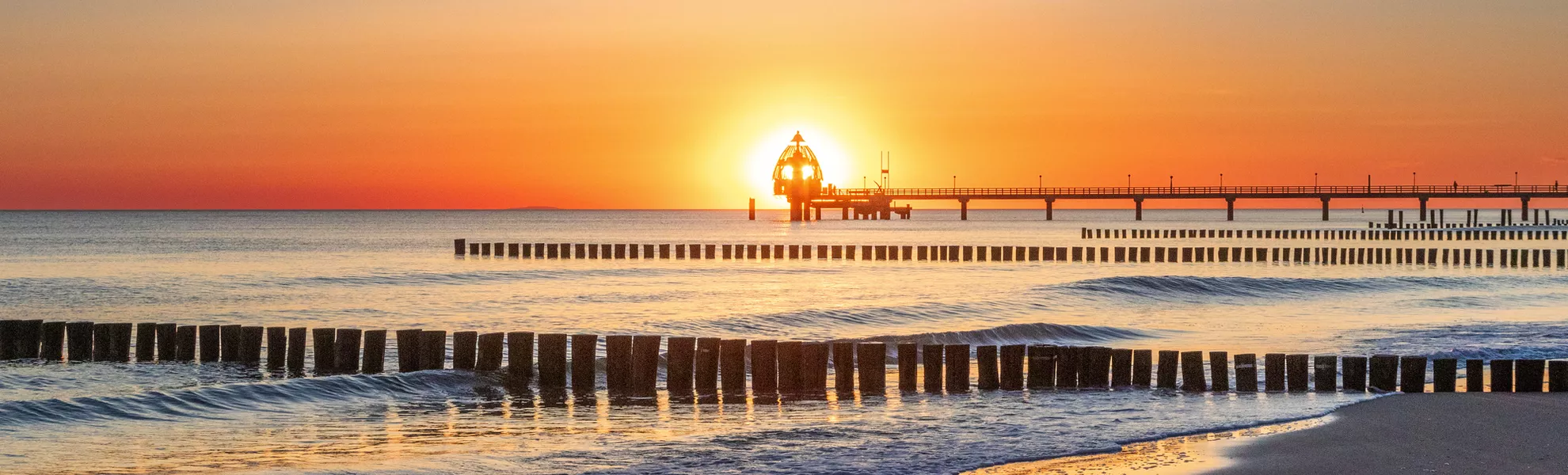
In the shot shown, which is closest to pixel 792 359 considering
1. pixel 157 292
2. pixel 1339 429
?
pixel 1339 429

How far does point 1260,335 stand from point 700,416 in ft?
42.1

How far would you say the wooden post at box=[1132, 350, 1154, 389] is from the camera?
14.9m

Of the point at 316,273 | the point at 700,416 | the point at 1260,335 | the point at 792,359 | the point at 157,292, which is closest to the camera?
the point at 700,416

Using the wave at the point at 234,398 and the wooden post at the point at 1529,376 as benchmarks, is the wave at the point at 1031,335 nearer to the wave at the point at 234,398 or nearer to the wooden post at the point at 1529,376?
the wave at the point at 234,398

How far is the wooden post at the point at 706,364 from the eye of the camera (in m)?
14.9

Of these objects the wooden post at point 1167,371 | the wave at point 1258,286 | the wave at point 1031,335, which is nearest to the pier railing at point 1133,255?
the wave at point 1258,286

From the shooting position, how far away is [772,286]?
39969mm

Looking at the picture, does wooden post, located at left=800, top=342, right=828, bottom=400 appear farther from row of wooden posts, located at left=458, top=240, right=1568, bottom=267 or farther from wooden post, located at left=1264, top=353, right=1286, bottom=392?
row of wooden posts, located at left=458, top=240, right=1568, bottom=267

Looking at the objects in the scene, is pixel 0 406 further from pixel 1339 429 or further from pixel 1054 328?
pixel 1054 328

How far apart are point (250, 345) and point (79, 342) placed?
232 centimetres

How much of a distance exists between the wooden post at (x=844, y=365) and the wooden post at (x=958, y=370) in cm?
98

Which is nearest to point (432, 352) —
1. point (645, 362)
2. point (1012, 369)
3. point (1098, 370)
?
point (645, 362)

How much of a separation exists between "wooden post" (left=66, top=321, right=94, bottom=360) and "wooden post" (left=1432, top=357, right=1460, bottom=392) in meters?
15.3

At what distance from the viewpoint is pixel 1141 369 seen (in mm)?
14930
